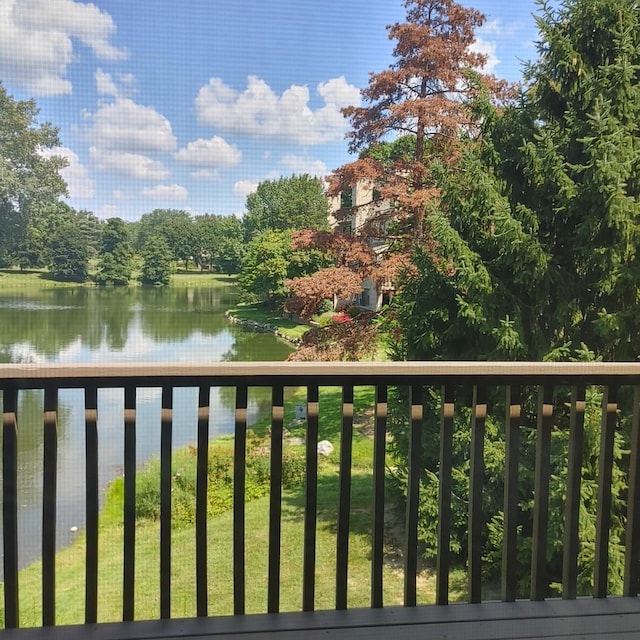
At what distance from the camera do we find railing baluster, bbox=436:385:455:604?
1.50m

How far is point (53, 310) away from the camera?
2.07 meters

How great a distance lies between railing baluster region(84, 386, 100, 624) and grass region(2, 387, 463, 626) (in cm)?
28

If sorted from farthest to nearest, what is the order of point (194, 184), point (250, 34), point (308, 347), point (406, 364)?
point (308, 347) → point (194, 184) → point (250, 34) → point (406, 364)

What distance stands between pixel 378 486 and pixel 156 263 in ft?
4.42

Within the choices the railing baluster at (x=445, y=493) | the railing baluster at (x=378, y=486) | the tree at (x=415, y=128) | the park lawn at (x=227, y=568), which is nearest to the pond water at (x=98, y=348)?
the park lawn at (x=227, y=568)

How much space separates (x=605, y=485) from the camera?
1566mm

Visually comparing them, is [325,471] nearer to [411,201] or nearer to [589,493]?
[589,493]

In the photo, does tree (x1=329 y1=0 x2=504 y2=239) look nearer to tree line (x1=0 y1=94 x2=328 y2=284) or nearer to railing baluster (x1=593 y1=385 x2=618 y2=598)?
tree line (x1=0 y1=94 x2=328 y2=284)

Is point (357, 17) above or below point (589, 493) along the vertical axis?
above

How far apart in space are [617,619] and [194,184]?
207 centimetres

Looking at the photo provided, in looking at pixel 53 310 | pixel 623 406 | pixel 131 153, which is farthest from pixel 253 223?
pixel 623 406

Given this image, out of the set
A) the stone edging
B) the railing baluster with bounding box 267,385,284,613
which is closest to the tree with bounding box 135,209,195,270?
the stone edging

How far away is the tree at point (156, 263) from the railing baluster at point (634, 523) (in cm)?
179

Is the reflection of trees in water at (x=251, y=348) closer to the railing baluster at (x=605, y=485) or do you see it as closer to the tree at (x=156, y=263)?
the tree at (x=156, y=263)
